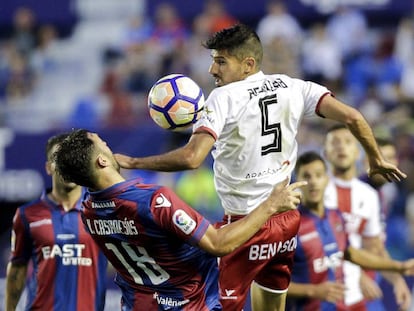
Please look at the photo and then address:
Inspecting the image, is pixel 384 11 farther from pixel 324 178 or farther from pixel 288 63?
pixel 324 178

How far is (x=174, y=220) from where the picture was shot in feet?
20.9

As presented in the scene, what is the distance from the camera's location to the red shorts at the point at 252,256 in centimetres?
771

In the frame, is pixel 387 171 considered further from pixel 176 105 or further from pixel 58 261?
pixel 58 261

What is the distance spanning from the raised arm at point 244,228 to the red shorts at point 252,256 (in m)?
1.22

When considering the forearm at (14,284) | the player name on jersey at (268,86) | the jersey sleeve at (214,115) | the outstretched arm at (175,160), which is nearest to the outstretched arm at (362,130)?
the player name on jersey at (268,86)

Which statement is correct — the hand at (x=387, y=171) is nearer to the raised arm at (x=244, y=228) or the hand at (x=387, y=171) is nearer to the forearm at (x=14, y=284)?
the raised arm at (x=244, y=228)

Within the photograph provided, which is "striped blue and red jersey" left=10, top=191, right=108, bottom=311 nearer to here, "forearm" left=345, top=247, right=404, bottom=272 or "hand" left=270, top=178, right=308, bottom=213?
"hand" left=270, top=178, right=308, bottom=213

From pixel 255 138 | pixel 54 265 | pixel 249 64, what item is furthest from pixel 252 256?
pixel 54 265

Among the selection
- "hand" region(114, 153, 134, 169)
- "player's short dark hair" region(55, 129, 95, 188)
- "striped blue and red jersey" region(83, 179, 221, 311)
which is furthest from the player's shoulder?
"player's short dark hair" region(55, 129, 95, 188)

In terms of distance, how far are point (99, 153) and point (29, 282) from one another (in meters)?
2.20

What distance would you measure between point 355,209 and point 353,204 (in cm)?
5

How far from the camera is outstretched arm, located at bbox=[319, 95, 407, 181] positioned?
24.1 ft

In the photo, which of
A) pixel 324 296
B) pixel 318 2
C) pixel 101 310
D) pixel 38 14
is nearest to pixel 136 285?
pixel 101 310

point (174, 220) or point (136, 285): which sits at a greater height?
point (174, 220)
